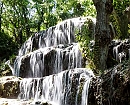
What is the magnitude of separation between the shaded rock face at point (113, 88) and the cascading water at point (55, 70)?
0.45 metres

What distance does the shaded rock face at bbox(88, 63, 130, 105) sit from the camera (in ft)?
26.1

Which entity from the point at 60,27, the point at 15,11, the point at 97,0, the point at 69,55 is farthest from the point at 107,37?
the point at 15,11

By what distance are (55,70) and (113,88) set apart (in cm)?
610

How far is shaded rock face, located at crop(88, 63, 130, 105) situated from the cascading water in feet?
1.46

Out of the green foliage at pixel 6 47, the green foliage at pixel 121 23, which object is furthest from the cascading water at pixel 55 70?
the green foliage at pixel 6 47

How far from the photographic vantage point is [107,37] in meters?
9.73

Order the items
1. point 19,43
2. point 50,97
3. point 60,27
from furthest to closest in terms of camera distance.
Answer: point 19,43, point 60,27, point 50,97

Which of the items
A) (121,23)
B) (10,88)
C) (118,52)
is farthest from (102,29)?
(121,23)

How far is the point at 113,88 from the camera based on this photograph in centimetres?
816

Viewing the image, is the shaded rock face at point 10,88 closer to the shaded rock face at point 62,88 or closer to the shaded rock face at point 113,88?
the shaded rock face at point 62,88

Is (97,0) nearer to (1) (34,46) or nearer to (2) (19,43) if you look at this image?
(1) (34,46)

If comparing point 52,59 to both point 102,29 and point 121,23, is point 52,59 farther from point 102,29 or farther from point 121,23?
point 102,29

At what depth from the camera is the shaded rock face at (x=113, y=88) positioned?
313 inches

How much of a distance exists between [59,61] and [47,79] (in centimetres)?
278
